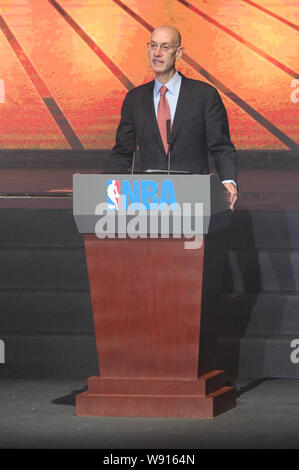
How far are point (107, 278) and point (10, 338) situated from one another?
977 mm

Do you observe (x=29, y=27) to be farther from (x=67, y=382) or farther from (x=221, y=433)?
(x=221, y=433)

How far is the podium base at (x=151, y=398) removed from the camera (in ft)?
12.8

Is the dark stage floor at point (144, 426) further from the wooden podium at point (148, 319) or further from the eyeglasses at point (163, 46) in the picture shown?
the eyeglasses at point (163, 46)

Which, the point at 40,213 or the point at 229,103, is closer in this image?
the point at 40,213

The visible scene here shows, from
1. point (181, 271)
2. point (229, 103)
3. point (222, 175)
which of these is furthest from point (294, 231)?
point (229, 103)

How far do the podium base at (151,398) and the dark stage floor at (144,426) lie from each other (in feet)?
0.14

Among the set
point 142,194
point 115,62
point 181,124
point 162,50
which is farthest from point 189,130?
point 115,62

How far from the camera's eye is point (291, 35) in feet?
25.2

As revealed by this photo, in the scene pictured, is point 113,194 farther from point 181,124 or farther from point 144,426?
point 144,426

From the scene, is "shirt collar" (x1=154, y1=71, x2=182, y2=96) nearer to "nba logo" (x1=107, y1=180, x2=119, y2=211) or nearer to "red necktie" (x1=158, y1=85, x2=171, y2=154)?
"red necktie" (x1=158, y1=85, x2=171, y2=154)

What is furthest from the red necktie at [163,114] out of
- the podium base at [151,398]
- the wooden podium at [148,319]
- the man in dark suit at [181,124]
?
the podium base at [151,398]

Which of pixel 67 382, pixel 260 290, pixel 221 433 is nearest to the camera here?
pixel 221 433

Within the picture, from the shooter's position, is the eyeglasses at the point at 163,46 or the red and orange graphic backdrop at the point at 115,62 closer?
the eyeglasses at the point at 163,46

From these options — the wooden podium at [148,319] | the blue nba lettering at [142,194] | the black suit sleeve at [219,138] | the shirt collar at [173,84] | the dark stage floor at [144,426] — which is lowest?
the dark stage floor at [144,426]
